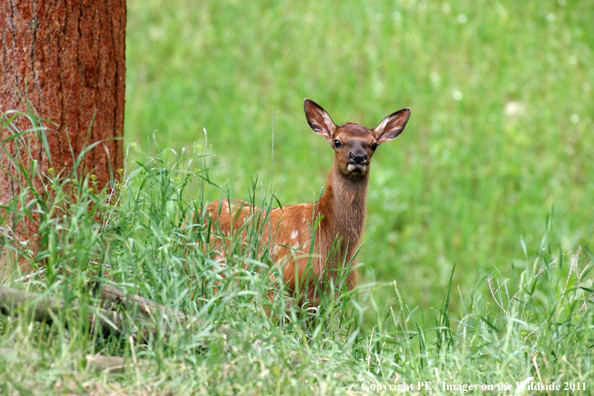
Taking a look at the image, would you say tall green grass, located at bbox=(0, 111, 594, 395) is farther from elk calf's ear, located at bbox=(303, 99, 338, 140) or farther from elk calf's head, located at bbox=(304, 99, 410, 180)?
elk calf's ear, located at bbox=(303, 99, 338, 140)

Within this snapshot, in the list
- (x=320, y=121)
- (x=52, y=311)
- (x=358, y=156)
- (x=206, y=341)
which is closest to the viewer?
(x=52, y=311)

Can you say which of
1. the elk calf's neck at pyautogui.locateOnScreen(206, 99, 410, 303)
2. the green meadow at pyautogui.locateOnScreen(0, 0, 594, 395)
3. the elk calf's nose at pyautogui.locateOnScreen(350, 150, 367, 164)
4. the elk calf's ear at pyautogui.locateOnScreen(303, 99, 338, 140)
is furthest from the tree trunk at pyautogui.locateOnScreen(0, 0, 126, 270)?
the elk calf's nose at pyautogui.locateOnScreen(350, 150, 367, 164)

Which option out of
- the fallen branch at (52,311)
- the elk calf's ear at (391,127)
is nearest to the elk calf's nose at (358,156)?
the elk calf's ear at (391,127)

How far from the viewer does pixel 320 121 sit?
5.33m

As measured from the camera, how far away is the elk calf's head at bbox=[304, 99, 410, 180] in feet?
16.4

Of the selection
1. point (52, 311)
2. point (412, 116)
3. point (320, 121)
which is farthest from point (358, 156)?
point (412, 116)

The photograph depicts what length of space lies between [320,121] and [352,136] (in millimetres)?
333

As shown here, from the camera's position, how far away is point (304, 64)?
12.1 metres

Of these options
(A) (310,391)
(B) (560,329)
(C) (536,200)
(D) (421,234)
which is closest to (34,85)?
(A) (310,391)

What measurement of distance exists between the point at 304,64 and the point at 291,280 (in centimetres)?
790

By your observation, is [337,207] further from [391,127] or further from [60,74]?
[60,74]

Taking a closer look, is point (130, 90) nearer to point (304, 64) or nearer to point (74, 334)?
point (304, 64)

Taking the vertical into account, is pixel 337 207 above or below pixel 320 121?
below

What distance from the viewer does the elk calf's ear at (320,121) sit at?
5.26m
